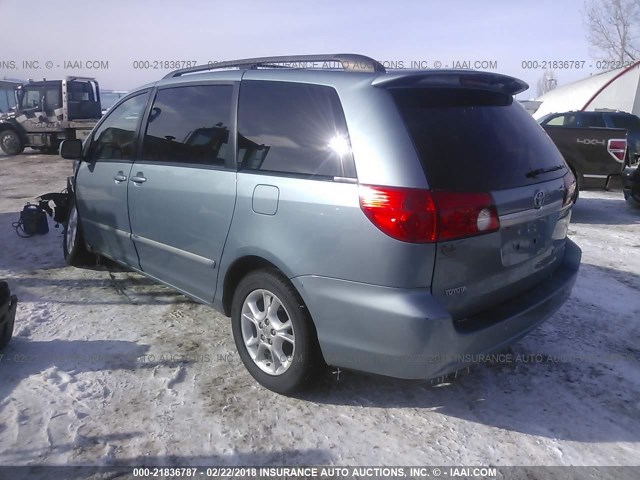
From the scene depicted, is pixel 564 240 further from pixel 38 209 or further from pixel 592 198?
pixel 592 198

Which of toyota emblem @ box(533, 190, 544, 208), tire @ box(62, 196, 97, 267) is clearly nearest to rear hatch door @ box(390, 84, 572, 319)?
toyota emblem @ box(533, 190, 544, 208)

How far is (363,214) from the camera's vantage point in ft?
7.36

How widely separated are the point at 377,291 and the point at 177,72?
259cm

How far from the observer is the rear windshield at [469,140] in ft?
7.47

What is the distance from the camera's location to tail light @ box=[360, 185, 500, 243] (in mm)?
2162

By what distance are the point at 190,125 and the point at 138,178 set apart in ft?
2.19

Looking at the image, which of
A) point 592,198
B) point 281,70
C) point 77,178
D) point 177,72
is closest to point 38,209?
point 77,178

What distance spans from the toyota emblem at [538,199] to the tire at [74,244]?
4.03 m

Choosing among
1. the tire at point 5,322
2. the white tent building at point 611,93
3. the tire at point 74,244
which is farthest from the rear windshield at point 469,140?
the white tent building at point 611,93

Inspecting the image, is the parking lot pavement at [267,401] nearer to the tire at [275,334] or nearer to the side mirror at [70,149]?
the tire at [275,334]

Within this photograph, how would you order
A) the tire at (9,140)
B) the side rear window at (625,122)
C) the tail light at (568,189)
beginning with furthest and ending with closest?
the tire at (9,140), the side rear window at (625,122), the tail light at (568,189)

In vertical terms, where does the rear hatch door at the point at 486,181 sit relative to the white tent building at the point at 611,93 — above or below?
below

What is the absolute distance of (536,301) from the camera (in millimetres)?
2680

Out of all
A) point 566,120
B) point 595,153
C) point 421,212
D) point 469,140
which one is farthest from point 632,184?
point 421,212
